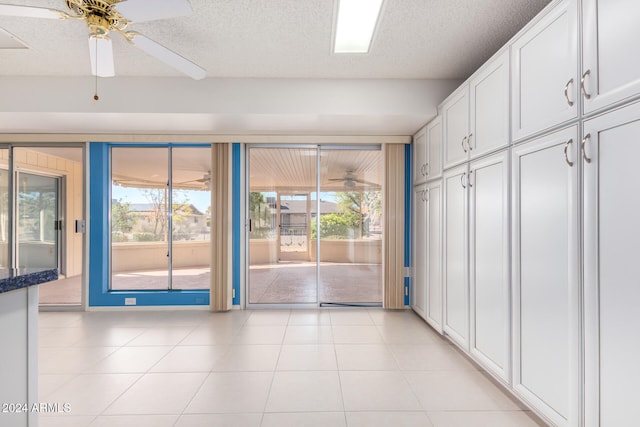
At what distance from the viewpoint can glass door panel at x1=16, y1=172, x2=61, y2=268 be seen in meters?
4.61

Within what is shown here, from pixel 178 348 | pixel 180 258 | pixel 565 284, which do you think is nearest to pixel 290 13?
pixel 565 284

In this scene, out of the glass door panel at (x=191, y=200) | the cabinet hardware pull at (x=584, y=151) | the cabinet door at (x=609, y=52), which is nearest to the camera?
the cabinet door at (x=609, y=52)

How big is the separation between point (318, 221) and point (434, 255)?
5.36 feet

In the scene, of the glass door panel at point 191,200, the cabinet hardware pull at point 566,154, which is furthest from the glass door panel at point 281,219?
the cabinet hardware pull at point 566,154

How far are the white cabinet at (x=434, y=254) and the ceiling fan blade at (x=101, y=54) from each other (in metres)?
2.93

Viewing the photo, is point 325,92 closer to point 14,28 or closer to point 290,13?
point 290,13

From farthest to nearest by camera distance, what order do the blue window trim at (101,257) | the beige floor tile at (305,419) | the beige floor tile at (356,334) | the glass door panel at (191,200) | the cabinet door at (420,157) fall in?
the glass door panel at (191,200) → the blue window trim at (101,257) → the cabinet door at (420,157) → the beige floor tile at (356,334) → the beige floor tile at (305,419)

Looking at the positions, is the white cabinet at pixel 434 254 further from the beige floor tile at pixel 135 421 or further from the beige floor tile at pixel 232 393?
the beige floor tile at pixel 135 421

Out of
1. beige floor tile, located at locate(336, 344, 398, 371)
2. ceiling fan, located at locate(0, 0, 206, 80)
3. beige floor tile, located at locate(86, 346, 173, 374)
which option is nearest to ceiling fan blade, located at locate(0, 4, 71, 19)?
ceiling fan, located at locate(0, 0, 206, 80)

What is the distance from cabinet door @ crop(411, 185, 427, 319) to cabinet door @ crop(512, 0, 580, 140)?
1.92m

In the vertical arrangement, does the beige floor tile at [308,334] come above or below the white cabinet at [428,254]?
below

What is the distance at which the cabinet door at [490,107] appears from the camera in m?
2.21

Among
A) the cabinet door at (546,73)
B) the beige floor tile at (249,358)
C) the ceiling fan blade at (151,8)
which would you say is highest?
the ceiling fan blade at (151,8)

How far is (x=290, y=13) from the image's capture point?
2396mm
